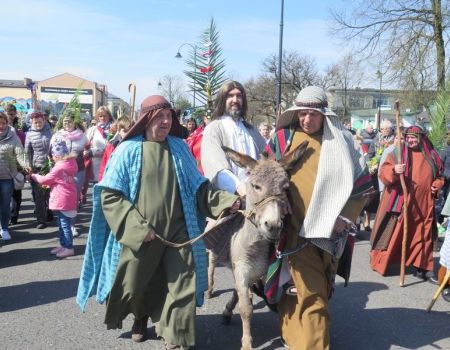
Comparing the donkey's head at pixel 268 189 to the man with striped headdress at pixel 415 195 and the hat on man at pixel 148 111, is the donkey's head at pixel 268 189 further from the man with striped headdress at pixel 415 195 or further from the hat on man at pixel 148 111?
the man with striped headdress at pixel 415 195

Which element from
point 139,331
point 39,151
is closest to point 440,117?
point 139,331

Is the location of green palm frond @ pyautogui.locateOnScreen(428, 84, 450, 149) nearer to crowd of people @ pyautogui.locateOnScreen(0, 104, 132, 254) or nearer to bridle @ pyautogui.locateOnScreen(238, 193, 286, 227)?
bridle @ pyautogui.locateOnScreen(238, 193, 286, 227)

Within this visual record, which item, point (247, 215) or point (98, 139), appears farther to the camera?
point (98, 139)

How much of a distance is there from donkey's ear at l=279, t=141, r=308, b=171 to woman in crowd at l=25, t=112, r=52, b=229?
5.77m

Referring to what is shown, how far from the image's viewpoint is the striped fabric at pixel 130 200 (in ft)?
12.0

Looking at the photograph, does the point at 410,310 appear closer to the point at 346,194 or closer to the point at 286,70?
the point at 346,194

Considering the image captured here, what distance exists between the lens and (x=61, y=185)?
688 cm

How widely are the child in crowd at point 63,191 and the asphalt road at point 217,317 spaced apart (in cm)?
35

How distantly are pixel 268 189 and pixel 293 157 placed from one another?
1.21ft

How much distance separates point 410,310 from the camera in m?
5.16

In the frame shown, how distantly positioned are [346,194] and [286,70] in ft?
165

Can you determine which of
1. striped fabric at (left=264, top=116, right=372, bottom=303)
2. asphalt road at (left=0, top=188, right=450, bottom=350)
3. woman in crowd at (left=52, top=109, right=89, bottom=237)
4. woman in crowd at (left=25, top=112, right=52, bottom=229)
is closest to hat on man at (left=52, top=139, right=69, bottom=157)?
woman in crowd at (left=52, top=109, right=89, bottom=237)

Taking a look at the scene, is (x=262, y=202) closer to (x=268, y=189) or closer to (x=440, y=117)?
(x=268, y=189)

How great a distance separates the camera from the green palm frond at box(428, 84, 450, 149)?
6.73 metres
